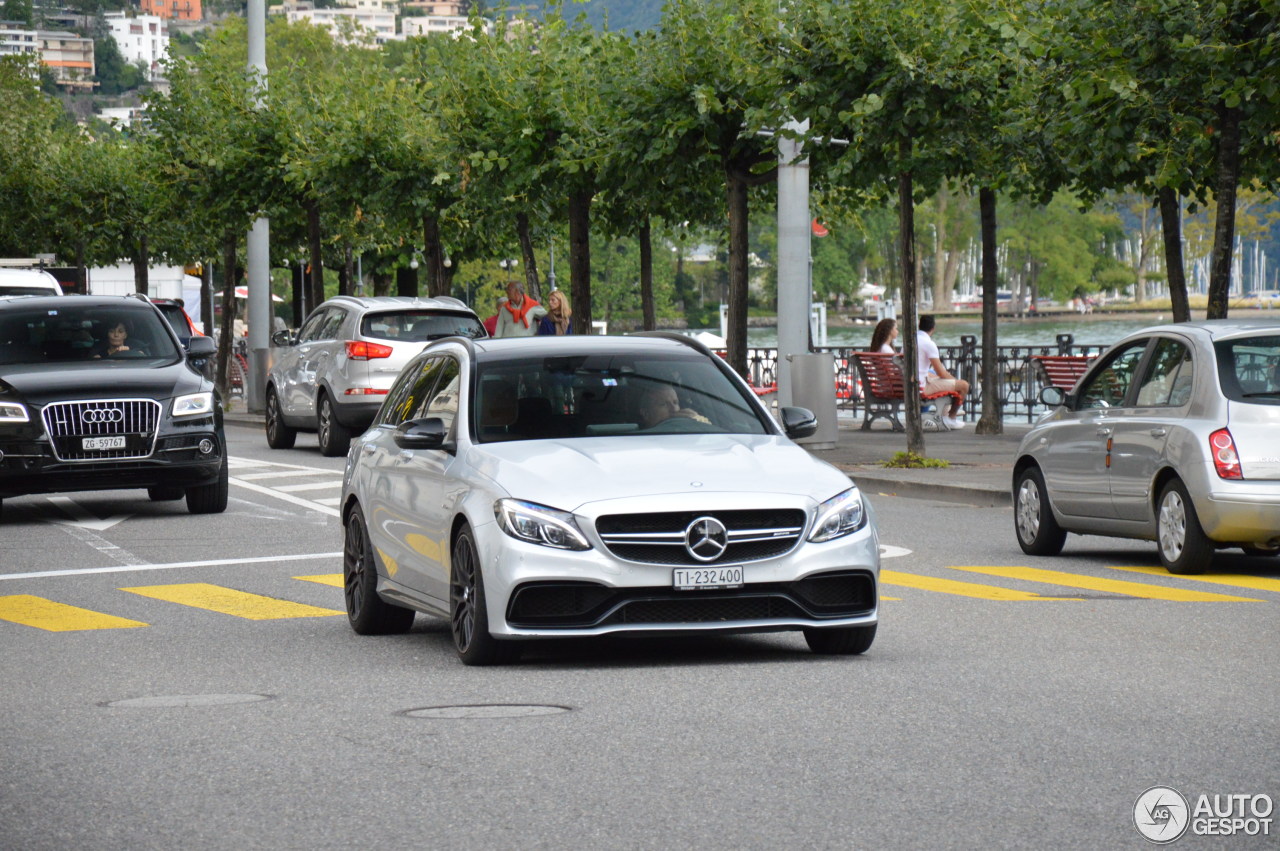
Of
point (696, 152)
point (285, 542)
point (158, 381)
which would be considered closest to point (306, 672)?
point (285, 542)

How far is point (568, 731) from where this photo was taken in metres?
7.82

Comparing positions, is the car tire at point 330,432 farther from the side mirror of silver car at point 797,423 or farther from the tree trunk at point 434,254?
the side mirror of silver car at point 797,423

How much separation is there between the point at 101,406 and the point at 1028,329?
102 m

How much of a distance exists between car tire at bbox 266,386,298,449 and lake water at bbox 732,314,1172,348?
62.4 meters

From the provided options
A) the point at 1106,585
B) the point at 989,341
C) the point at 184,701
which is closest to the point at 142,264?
the point at 989,341

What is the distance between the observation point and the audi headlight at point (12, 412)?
17.7 meters

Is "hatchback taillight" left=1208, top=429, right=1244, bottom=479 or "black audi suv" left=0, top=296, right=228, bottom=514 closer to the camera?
"hatchback taillight" left=1208, top=429, right=1244, bottom=479

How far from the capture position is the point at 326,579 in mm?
13891

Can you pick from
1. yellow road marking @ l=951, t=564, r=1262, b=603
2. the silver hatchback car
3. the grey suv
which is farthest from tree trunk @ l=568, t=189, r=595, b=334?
yellow road marking @ l=951, t=564, r=1262, b=603

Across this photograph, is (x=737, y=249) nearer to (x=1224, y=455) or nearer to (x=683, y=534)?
(x=1224, y=455)

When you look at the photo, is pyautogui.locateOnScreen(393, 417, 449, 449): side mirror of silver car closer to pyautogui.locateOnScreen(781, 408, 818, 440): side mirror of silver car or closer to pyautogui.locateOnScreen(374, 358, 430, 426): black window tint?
pyautogui.locateOnScreen(374, 358, 430, 426): black window tint

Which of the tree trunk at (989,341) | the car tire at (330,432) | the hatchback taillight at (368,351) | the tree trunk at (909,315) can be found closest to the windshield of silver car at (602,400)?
the tree trunk at (909,315)

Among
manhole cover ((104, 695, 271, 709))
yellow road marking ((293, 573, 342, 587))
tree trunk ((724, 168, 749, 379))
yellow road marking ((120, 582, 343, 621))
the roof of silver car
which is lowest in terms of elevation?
yellow road marking ((293, 573, 342, 587))

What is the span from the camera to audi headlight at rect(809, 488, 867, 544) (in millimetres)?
9336
